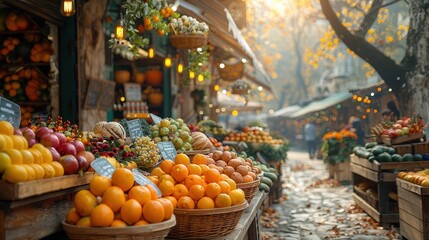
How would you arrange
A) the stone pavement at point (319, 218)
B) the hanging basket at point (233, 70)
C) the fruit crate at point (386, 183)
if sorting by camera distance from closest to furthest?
1. the stone pavement at point (319, 218)
2. the fruit crate at point (386, 183)
3. the hanging basket at point (233, 70)

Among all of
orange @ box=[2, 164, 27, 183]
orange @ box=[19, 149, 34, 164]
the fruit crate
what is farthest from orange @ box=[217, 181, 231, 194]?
the fruit crate

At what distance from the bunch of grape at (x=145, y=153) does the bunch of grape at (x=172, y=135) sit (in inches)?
35.2

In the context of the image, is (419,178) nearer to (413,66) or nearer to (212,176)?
(212,176)

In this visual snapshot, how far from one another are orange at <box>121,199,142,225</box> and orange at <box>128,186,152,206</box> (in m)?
0.11

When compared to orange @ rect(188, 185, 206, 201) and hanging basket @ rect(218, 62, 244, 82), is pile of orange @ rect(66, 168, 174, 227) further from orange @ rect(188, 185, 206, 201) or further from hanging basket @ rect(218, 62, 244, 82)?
hanging basket @ rect(218, 62, 244, 82)

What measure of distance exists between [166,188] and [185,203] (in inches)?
7.9

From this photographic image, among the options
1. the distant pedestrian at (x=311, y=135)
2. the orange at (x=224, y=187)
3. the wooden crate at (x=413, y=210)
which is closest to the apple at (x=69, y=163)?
the orange at (x=224, y=187)

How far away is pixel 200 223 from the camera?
12.1 feet

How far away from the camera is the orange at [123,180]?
333 cm

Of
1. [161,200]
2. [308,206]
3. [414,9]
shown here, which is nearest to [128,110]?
[308,206]

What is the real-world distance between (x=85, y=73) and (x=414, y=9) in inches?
310

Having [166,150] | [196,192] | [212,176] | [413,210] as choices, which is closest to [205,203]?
[196,192]

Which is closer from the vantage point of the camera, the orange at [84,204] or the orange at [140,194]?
the orange at [84,204]

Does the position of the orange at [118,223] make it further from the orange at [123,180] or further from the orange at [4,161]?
the orange at [4,161]
